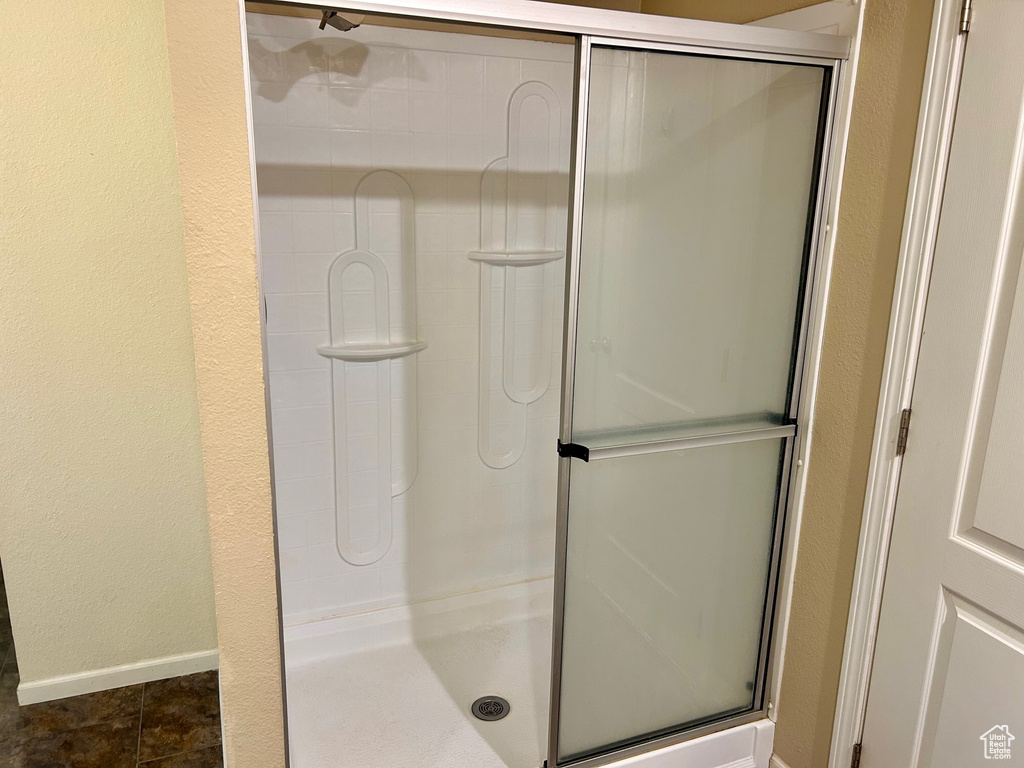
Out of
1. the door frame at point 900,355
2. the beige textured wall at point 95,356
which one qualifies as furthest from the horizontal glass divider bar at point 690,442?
the beige textured wall at point 95,356

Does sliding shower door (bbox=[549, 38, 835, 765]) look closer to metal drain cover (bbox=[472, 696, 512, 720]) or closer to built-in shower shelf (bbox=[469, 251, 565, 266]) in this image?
metal drain cover (bbox=[472, 696, 512, 720])

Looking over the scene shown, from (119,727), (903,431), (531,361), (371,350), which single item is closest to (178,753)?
(119,727)

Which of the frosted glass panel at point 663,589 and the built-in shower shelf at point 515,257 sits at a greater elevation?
the built-in shower shelf at point 515,257

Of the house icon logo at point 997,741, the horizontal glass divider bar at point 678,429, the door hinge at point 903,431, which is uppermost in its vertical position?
the door hinge at point 903,431

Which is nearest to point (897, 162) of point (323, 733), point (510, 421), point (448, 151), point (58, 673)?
point (448, 151)

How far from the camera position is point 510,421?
2.77 meters

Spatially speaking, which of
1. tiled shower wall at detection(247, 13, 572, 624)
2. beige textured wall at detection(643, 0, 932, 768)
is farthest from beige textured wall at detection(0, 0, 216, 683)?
beige textured wall at detection(643, 0, 932, 768)

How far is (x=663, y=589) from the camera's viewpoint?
195 cm

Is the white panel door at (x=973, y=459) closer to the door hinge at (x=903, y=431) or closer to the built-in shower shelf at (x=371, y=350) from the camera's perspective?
the door hinge at (x=903, y=431)

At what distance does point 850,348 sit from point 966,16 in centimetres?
70

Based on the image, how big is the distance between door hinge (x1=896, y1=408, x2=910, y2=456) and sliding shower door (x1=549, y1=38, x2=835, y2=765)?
29 cm

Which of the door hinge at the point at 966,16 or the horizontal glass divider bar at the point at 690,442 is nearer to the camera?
the door hinge at the point at 966,16

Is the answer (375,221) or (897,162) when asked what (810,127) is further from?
(375,221)

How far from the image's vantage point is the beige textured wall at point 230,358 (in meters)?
1.24
